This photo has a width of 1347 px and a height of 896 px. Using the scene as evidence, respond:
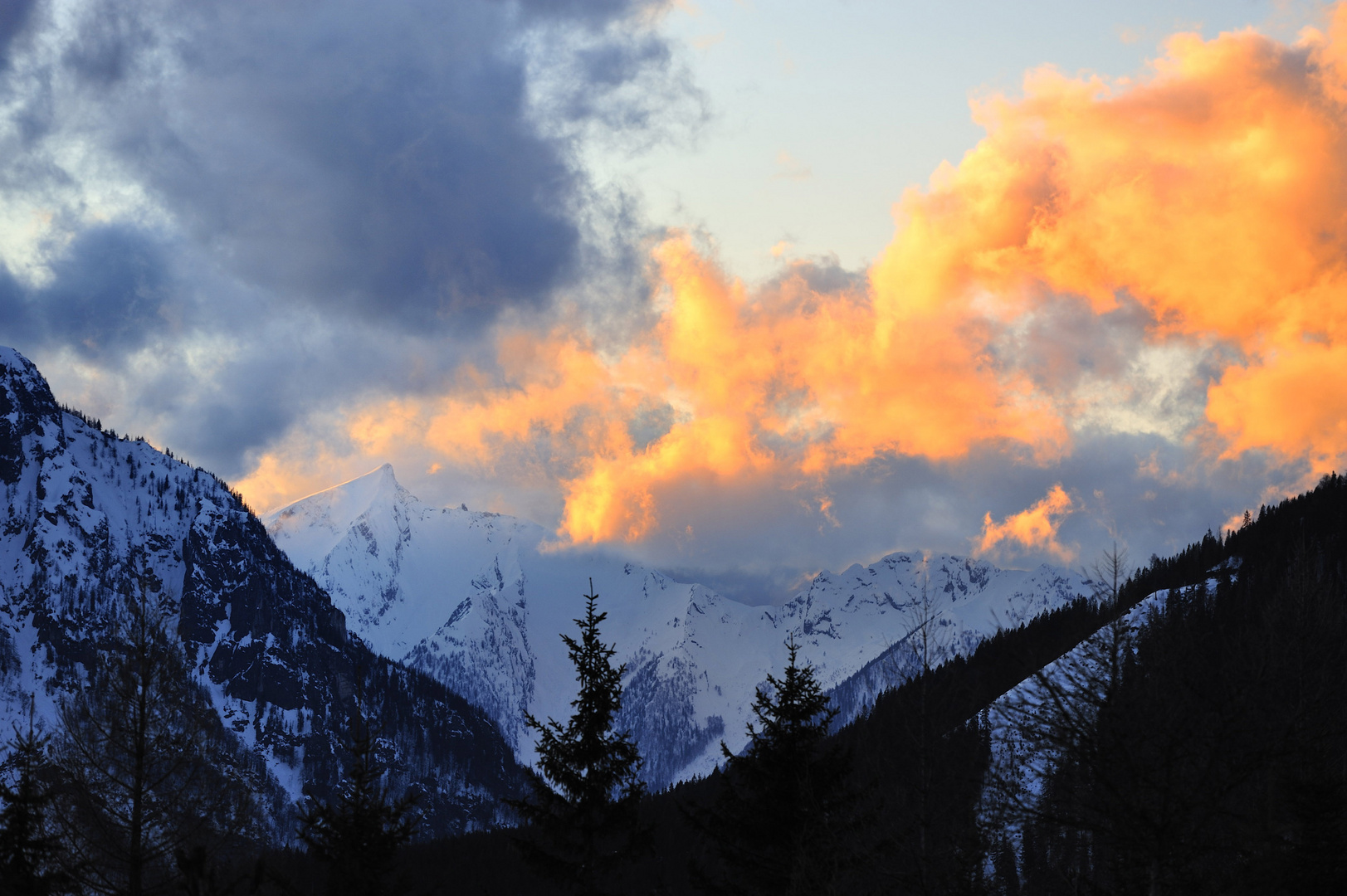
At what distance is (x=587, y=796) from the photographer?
2973cm

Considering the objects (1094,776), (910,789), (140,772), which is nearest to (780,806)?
(910,789)

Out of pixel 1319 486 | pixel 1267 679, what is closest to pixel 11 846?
pixel 1267 679

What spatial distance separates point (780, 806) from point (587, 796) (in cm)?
549

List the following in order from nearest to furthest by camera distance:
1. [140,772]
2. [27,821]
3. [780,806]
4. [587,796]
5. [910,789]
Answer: [140,772]
[27,821]
[910,789]
[587,796]
[780,806]

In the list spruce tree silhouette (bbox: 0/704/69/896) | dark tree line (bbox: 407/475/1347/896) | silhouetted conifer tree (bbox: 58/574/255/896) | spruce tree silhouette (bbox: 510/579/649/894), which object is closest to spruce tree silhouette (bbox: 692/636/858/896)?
dark tree line (bbox: 407/475/1347/896)

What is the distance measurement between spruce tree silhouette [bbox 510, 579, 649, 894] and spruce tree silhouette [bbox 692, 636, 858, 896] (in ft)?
7.21

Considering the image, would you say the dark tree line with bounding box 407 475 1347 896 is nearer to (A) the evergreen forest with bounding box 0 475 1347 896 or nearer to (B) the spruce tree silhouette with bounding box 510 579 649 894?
(A) the evergreen forest with bounding box 0 475 1347 896

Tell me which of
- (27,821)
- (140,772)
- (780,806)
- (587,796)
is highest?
(587,796)

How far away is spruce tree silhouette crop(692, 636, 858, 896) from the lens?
29.4 metres

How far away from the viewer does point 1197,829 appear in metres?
18.3

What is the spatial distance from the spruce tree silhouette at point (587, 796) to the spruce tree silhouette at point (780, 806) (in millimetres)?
2199

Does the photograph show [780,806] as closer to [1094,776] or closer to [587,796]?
[587,796]

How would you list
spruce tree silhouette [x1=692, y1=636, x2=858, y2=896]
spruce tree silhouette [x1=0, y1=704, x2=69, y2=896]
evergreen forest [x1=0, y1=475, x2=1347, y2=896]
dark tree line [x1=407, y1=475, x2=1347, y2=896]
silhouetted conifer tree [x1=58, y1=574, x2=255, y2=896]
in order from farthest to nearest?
spruce tree silhouette [x1=692, y1=636, x2=858, y2=896]
spruce tree silhouette [x1=0, y1=704, x2=69, y2=896]
silhouetted conifer tree [x1=58, y1=574, x2=255, y2=896]
evergreen forest [x1=0, y1=475, x2=1347, y2=896]
dark tree line [x1=407, y1=475, x2=1347, y2=896]

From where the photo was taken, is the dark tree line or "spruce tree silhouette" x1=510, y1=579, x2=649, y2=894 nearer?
the dark tree line
